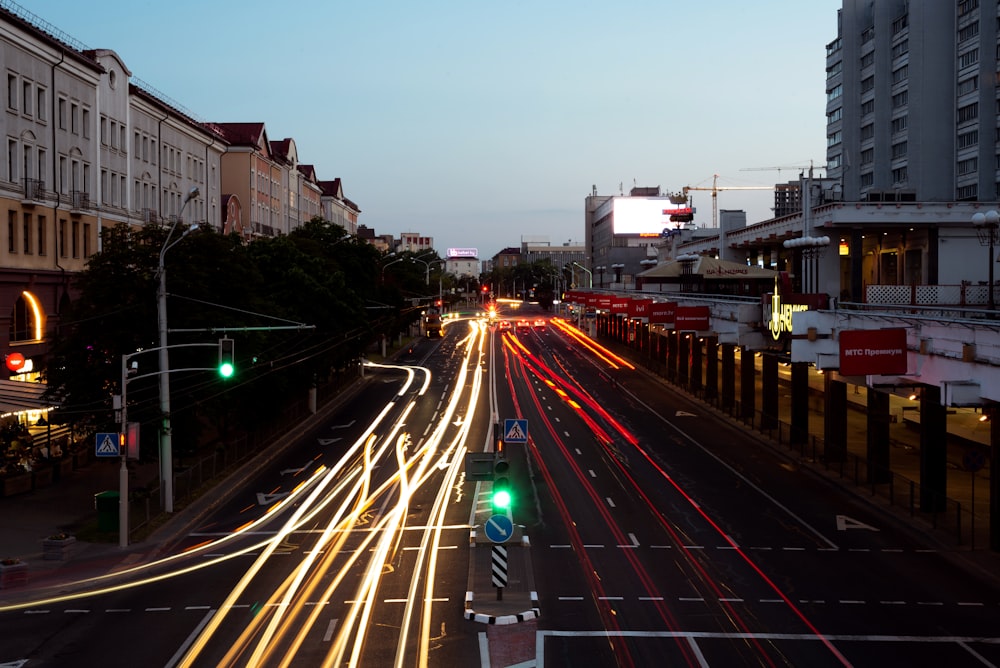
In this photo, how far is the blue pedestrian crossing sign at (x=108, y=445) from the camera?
28469 millimetres

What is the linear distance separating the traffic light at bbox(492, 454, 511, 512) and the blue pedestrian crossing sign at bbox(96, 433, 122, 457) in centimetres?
1258

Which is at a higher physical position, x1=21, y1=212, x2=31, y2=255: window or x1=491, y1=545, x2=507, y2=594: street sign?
x1=21, y1=212, x2=31, y2=255: window

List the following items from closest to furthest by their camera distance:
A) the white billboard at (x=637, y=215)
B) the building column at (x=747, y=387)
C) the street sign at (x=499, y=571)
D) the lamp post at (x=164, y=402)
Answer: the street sign at (x=499, y=571), the lamp post at (x=164, y=402), the building column at (x=747, y=387), the white billboard at (x=637, y=215)

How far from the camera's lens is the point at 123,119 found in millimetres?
56125

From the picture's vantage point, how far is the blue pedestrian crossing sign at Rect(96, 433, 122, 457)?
93.4 feet

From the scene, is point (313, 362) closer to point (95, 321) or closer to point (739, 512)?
point (95, 321)

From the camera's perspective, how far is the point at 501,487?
22.1 metres

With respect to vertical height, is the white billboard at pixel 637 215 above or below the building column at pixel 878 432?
above

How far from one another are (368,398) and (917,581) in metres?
46.7

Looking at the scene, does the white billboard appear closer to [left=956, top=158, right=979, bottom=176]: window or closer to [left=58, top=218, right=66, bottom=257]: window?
[left=956, top=158, right=979, bottom=176]: window

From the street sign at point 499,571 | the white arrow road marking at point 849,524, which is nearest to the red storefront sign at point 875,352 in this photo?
the white arrow road marking at point 849,524

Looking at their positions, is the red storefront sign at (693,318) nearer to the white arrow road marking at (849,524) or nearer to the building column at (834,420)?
the building column at (834,420)

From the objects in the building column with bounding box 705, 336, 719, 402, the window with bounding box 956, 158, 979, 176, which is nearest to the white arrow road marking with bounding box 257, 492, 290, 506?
the building column with bounding box 705, 336, 719, 402

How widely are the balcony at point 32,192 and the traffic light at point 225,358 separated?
2018cm
